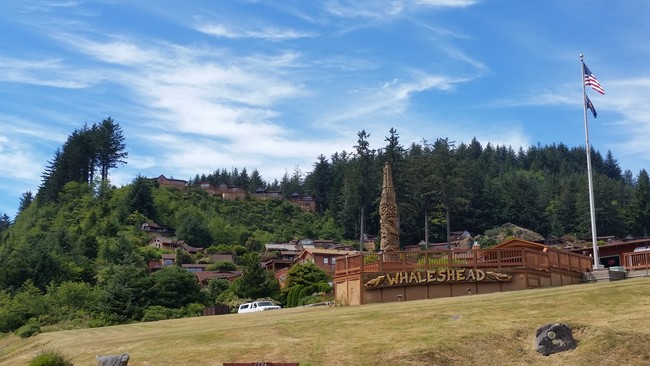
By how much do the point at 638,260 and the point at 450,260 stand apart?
9487mm

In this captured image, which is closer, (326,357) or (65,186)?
(326,357)

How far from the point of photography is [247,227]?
128m

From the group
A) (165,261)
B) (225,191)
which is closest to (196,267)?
(165,261)

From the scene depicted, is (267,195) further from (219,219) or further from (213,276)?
(213,276)

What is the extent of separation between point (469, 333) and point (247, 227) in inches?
4213

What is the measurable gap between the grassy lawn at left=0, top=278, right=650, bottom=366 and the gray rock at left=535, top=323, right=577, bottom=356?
29 cm

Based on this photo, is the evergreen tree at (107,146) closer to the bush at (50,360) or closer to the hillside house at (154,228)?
the hillside house at (154,228)

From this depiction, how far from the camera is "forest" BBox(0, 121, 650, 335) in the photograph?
62.4m

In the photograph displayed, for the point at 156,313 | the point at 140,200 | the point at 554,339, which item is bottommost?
the point at 156,313

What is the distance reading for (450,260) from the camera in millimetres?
33344

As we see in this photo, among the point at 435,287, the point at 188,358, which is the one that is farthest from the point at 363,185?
the point at 188,358

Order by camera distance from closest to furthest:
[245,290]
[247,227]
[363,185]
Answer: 1. [245,290]
2. [363,185]
3. [247,227]

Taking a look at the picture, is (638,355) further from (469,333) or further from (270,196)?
(270,196)

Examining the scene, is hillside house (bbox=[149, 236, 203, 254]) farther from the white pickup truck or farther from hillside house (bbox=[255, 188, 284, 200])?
the white pickup truck
